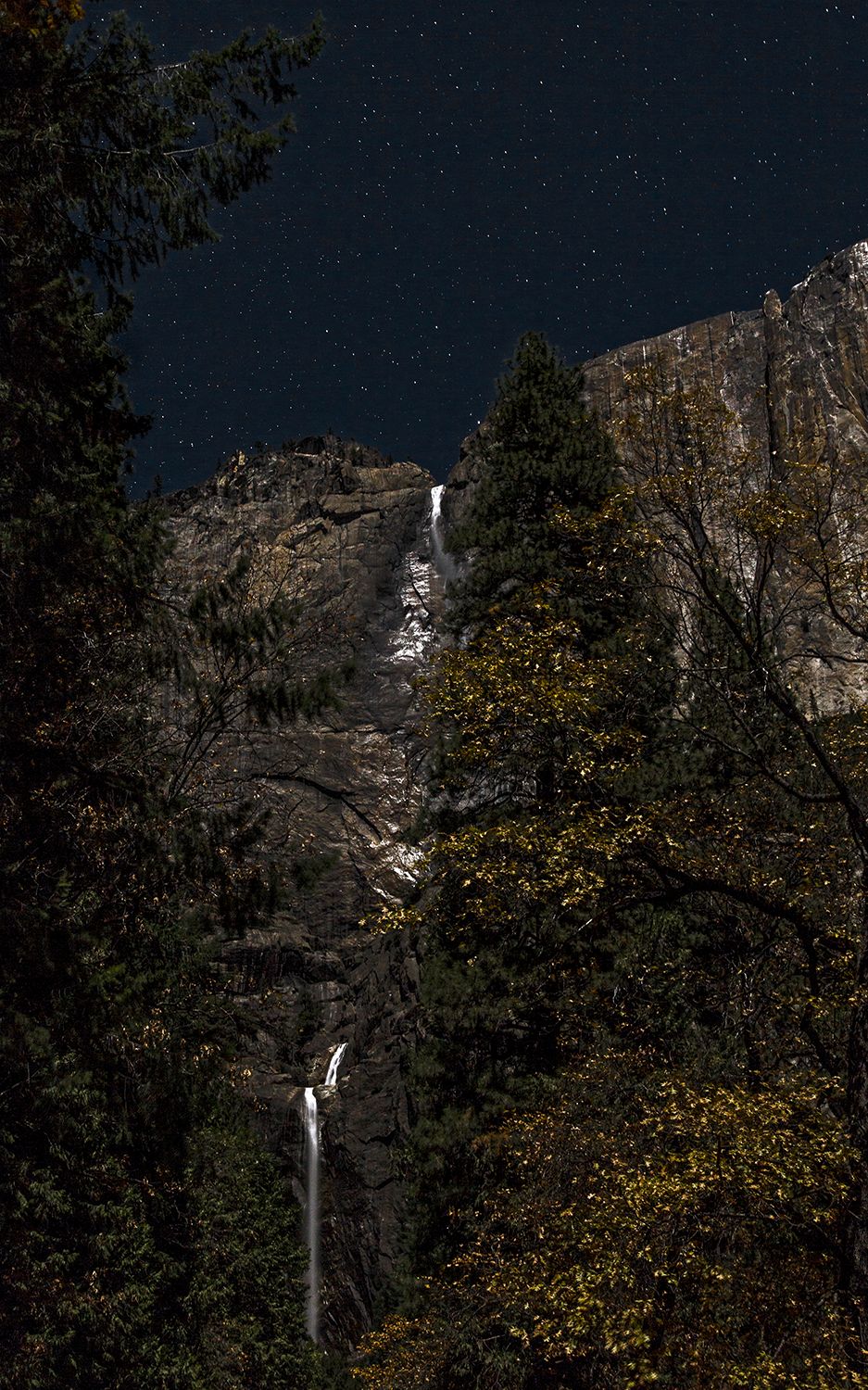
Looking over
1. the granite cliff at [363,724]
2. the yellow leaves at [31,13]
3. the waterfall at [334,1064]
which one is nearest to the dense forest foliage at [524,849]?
the yellow leaves at [31,13]

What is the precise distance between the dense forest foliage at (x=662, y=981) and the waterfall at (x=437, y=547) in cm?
5389

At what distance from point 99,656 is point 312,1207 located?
115 ft

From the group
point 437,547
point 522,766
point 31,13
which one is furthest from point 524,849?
point 437,547

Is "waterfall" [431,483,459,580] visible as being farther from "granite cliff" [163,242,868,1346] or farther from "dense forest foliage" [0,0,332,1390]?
"dense forest foliage" [0,0,332,1390]

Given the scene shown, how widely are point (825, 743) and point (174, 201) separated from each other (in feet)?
24.0

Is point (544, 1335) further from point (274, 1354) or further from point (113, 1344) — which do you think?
point (274, 1354)

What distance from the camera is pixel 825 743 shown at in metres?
9.78

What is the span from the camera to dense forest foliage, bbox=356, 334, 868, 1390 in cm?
707

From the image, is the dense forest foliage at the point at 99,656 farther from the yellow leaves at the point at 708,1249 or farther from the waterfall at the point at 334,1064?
the waterfall at the point at 334,1064

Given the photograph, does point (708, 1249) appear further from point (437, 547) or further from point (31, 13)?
point (437, 547)

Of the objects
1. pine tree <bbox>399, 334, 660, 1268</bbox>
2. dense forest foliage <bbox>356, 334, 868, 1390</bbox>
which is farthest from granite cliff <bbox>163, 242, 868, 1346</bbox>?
dense forest foliage <bbox>356, 334, 868, 1390</bbox>

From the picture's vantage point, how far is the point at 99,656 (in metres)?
9.29

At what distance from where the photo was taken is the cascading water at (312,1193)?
1431 inches

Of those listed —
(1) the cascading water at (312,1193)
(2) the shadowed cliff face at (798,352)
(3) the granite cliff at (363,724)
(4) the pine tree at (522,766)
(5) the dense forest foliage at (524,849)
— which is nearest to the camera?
(5) the dense forest foliage at (524,849)
